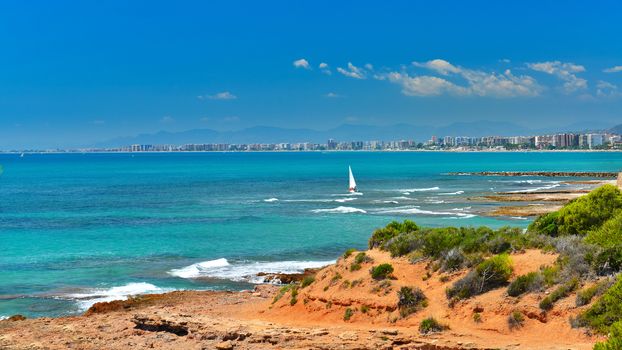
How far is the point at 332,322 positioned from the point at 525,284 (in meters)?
5.65

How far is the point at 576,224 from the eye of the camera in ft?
77.6

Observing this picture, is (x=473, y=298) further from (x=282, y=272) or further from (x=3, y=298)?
(x=3, y=298)

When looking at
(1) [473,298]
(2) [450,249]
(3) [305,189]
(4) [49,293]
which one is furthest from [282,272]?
(3) [305,189]

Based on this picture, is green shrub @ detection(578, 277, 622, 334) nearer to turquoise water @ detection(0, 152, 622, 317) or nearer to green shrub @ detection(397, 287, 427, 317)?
green shrub @ detection(397, 287, 427, 317)

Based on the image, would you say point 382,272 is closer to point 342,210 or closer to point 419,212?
point 419,212

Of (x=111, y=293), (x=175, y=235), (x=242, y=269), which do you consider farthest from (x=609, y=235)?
(x=175, y=235)

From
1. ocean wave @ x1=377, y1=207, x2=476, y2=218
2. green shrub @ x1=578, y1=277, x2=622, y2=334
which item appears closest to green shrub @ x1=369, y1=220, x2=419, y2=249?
green shrub @ x1=578, y1=277, x2=622, y2=334

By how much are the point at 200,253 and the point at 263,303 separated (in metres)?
14.5

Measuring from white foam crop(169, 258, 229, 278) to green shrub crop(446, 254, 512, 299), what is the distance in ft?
53.3

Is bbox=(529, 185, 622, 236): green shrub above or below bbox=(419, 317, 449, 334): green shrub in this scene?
above

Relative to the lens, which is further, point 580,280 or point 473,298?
point 473,298

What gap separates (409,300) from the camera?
18.8 metres

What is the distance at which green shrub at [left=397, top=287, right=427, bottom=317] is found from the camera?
60.7ft

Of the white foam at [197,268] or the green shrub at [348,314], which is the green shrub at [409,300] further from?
the white foam at [197,268]
